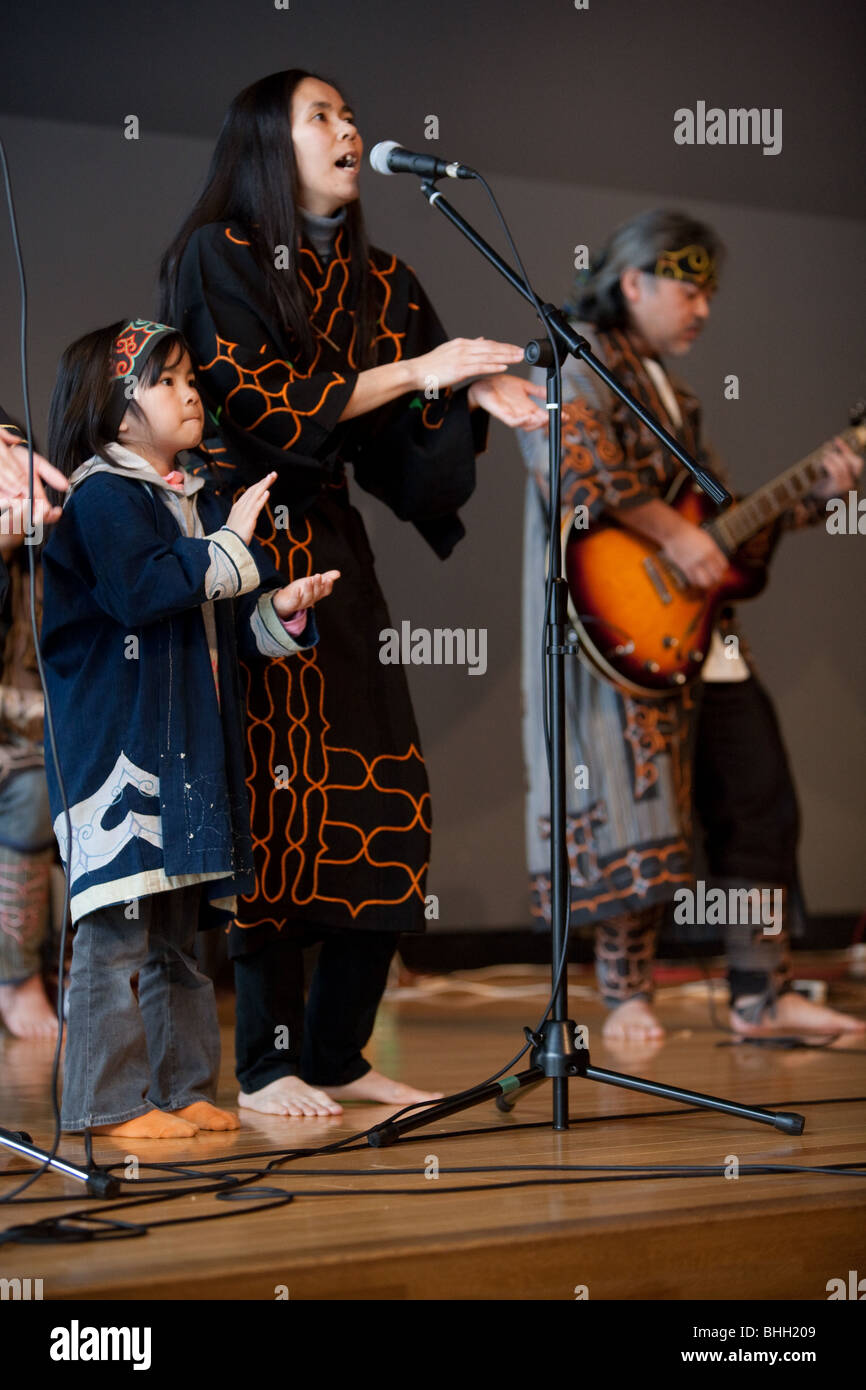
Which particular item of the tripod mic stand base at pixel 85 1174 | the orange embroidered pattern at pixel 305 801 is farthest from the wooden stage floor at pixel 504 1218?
the orange embroidered pattern at pixel 305 801

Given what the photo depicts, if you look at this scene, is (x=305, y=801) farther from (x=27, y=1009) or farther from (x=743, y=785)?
(x=27, y=1009)

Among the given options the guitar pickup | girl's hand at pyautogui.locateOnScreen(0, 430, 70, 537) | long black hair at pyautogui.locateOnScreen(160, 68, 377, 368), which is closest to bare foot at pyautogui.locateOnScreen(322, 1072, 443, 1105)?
girl's hand at pyautogui.locateOnScreen(0, 430, 70, 537)

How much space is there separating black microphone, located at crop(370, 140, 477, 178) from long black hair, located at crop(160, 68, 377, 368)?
0.83 ft

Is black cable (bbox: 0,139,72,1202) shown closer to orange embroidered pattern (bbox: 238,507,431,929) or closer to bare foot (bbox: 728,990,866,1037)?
orange embroidered pattern (bbox: 238,507,431,929)

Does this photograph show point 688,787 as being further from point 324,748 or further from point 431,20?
point 431,20

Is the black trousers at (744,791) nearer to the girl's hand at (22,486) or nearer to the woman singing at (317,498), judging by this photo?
the woman singing at (317,498)

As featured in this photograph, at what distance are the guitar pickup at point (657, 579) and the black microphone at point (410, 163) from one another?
4.00 feet

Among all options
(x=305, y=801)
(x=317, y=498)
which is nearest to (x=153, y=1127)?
(x=305, y=801)

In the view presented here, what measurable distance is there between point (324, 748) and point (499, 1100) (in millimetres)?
568

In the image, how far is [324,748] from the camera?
2203mm

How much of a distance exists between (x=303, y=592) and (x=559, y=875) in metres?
0.50

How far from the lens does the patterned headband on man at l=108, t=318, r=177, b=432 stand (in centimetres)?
200
